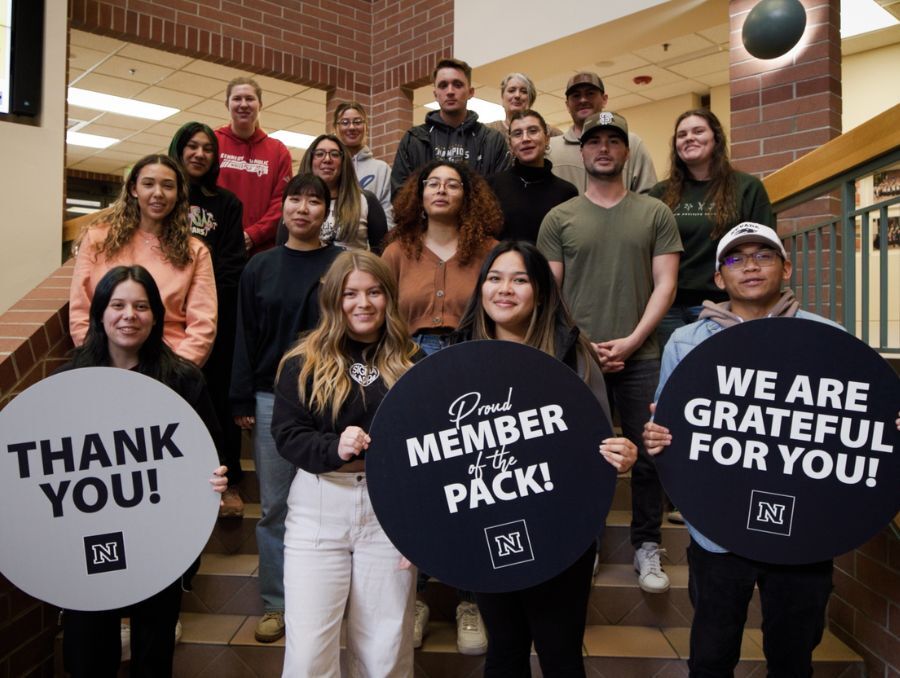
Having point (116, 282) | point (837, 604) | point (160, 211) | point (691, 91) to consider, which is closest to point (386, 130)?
point (691, 91)

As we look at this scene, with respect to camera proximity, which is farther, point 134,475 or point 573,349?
point 573,349

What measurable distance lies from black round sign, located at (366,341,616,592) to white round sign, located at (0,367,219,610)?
49 cm

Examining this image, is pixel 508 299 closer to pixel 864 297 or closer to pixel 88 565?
pixel 88 565

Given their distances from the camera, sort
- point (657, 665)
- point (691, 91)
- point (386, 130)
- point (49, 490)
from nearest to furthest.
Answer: point (49, 490), point (657, 665), point (386, 130), point (691, 91)

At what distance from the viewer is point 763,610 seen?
5.02 ft

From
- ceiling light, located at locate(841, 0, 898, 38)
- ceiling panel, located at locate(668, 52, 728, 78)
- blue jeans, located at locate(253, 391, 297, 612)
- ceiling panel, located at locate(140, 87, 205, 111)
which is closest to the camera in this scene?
blue jeans, located at locate(253, 391, 297, 612)

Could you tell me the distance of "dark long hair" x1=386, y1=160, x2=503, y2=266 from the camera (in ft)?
7.31

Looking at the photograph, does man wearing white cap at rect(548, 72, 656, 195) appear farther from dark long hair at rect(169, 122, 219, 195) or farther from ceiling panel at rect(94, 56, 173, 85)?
ceiling panel at rect(94, 56, 173, 85)

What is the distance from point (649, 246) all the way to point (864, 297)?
2.15 ft

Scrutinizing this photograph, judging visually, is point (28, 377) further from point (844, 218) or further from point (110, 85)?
point (110, 85)

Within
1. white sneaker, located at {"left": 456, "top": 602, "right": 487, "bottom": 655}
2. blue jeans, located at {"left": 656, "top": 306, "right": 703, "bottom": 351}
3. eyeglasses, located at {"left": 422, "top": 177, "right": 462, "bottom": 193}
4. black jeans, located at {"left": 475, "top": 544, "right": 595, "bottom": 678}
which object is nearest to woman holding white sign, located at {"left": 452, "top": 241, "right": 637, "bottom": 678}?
black jeans, located at {"left": 475, "top": 544, "right": 595, "bottom": 678}

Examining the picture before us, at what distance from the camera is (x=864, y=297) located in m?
2.14

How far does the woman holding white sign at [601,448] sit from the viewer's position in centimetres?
149

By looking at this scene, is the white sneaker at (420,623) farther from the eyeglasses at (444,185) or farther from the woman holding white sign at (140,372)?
the eyeglasses at (444,185)
